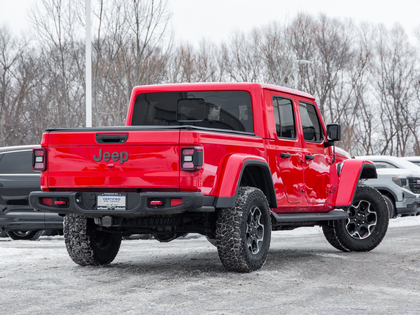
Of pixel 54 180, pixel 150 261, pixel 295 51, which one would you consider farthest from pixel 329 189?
pixel 295 51

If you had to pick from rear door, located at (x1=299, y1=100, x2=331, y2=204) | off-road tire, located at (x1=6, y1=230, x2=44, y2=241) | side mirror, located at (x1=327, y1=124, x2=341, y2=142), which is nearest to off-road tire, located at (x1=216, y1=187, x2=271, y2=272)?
rear door, located at (x1=299, y1=100, x2=331, y2=204)

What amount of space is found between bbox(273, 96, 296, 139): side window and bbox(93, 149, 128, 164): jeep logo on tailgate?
225 centimetres

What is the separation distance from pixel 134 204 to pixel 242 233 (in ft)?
3.71

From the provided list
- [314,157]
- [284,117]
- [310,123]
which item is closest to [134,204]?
[284,117]

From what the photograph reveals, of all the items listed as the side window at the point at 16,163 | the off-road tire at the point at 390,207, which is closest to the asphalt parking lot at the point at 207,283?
the side window at the point at 16,163

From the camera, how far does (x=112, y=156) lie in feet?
20.7

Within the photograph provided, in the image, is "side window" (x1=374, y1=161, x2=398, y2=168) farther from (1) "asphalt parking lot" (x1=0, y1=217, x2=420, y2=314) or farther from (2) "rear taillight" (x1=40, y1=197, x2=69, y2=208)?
(2) "rear taillight" (x1=40, y1=197, x2=69, y2=208)

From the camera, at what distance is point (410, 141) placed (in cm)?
4738

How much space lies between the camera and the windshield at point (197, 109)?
7.68 m

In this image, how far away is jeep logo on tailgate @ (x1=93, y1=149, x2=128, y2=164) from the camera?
626 cm

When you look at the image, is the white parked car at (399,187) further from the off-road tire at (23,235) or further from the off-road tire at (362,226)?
the off-road tire at (23,235)

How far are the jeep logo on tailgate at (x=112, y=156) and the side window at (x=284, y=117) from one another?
7.38 ft

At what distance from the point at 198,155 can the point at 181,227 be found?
115cm

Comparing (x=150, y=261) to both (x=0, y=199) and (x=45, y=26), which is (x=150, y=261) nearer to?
(x=0, y=199)
